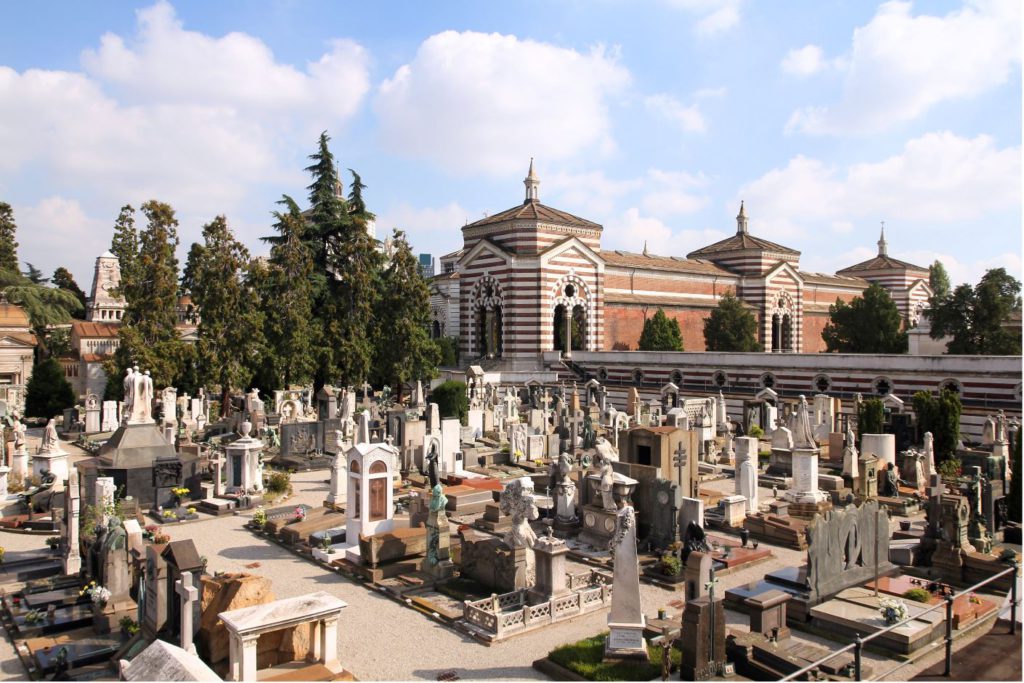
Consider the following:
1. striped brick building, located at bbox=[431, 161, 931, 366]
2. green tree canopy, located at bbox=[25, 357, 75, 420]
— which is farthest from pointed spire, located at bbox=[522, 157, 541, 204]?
green tree canopy, located at bbox=[25, 357, 75, 420]

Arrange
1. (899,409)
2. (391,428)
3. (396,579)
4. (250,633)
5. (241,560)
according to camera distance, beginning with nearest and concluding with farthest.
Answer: (250,633) → (396,579) → (241,560) → (391,428) → (899,409)

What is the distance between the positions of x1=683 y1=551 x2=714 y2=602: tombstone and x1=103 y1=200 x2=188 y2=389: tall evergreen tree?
85.0 ft

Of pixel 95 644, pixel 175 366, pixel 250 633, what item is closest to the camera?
pixel 250 633

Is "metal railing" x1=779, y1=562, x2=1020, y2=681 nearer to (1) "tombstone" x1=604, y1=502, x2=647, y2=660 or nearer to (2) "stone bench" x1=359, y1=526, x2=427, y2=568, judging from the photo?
(1) "tombstone" x1=604, y1=502, x2=647, y2=660

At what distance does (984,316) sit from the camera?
36.4 meters

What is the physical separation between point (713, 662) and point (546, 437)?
1599 cm

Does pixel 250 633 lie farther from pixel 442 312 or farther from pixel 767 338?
pixel 767 338

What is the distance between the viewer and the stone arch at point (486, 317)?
44125 millimetres

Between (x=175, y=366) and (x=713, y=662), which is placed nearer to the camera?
(x=713, y=662)

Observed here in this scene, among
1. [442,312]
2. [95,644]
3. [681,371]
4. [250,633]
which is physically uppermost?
[442,312]

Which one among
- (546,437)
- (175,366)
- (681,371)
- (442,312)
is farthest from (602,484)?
(442,312)

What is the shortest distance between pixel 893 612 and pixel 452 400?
22.4 meters

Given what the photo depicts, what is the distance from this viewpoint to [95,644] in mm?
9672

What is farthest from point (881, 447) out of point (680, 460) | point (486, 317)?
point (486, 317)
